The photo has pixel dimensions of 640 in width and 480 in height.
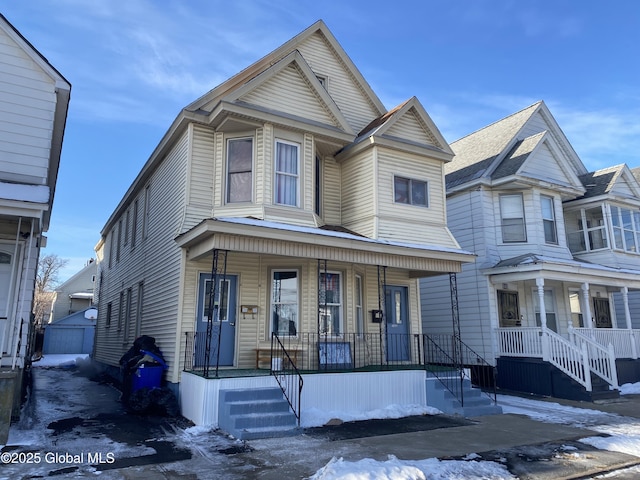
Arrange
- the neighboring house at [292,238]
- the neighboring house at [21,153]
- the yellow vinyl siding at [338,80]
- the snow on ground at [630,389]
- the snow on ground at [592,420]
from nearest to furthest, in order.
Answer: the snow on ground at [592,420], the neighboring house at [21,153], the neighboring house at [292,238], the yellow vinyl siding at [338,80], the snow on ground at [630,389]

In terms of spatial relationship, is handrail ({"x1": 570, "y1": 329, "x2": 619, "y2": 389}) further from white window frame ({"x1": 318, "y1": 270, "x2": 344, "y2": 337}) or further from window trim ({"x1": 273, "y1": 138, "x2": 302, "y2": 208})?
window trim ({"x1": 273, "y1": 138, "x2": 302, "y2": 208})

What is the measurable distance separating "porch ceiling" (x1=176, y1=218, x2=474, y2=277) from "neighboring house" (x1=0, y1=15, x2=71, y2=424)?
3.04 meters

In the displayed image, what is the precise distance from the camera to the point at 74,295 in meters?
39.1

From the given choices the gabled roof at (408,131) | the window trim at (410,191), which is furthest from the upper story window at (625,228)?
the window trim at (410,191)

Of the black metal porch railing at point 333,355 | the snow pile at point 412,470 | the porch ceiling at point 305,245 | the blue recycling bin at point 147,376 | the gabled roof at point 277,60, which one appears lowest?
the snow pile at point 412,470

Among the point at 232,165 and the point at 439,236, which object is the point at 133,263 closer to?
the point at 232,165

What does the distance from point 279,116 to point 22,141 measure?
17.8 ft

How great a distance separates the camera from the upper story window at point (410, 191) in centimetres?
1328

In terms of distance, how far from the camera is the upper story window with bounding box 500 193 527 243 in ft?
54.7

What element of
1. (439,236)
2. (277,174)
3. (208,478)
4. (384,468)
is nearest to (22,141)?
(277,174)

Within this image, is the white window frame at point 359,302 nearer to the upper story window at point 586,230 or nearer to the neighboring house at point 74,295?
the upper story window at point 586,230

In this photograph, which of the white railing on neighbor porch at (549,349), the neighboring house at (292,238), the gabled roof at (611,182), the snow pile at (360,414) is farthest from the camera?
the gabled roof at (611,182)

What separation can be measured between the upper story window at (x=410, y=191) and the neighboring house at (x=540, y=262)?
3.81 m

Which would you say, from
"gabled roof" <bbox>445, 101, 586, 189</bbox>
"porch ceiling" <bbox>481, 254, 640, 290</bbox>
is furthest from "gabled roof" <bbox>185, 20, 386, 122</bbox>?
"porch ceiling" <bbox>481, 254, 640, 290</bbox>
